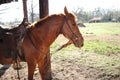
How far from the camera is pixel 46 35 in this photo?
4.06 metres

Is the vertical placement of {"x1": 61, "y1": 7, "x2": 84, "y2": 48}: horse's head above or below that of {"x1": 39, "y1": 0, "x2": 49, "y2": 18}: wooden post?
below

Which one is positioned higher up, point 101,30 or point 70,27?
point 70,27

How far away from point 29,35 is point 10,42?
41 cm

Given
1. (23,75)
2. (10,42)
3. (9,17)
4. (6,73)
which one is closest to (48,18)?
(10,42)

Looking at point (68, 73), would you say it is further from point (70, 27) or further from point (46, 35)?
point (70, 27)

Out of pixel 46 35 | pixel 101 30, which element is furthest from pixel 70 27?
pixel 101 30

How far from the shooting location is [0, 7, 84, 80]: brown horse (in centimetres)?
392

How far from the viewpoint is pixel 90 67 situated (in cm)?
637

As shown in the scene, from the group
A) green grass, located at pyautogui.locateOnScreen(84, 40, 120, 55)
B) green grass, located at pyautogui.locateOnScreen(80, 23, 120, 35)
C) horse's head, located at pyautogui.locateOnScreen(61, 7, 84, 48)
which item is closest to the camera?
horse's head, located at pyautogui.locateOnScreen(61, 7, 84, 48)

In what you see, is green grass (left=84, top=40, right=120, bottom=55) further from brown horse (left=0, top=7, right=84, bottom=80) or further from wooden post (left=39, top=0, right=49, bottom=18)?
brown horse (left=0, top=7, right=84, bottom=80)

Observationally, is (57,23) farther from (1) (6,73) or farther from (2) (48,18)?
(1) (6,73)

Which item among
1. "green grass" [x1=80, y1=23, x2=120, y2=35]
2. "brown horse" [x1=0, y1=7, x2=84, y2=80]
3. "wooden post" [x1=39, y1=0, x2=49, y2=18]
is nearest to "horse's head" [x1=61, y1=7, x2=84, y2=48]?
"brown horse" [x1=0, y1=7, x2=84, y2=80]

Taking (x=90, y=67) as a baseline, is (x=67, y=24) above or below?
above

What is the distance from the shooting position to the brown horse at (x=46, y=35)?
154 inches
